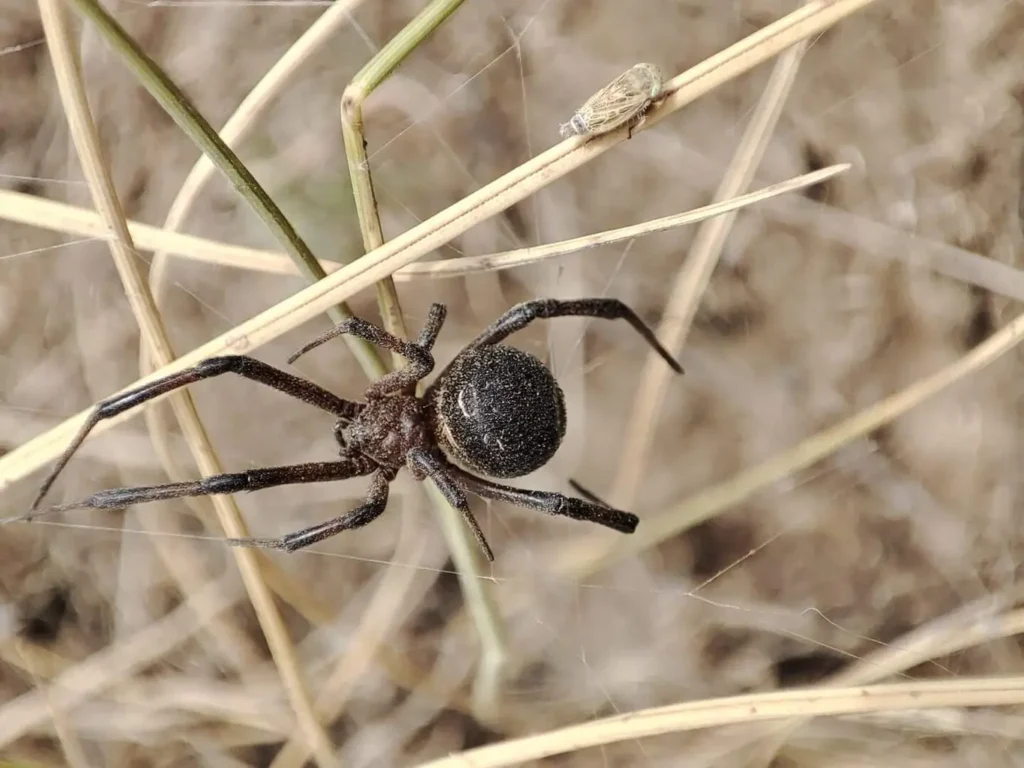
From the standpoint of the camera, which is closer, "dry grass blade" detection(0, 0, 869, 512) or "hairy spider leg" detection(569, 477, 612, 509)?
"dry grass blade" detection(0, 0, 869, 512)

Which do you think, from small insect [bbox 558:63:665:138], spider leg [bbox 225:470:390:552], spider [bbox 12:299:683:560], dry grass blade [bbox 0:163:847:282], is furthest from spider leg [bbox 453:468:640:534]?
small insect [bbox 558:63:665:138]

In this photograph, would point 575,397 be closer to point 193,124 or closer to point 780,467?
point 780,467

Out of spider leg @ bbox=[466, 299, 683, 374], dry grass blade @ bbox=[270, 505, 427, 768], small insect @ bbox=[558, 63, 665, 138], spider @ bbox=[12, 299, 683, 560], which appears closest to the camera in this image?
small insect @ bbox=[558, 63, 665, 138]

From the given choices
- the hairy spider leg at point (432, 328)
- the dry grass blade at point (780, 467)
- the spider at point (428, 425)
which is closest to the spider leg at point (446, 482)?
the spider at point (428, 425)

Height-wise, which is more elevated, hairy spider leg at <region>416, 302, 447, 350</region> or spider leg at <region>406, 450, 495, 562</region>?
hairy spider leg at <region>416, 302, 447, 350</region>

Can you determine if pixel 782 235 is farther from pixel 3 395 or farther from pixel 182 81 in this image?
pixel 3 395

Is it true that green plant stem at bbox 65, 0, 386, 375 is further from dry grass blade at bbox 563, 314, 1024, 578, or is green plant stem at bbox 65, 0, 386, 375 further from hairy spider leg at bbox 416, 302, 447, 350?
dry grass blade at bbox 563, 314, 1024, 578

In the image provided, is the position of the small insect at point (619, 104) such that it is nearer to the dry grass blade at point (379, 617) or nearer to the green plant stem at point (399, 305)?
the green plant stem at point (399, 305)

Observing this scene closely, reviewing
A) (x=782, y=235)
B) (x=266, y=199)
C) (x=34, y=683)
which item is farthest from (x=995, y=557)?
(x=34, y=683)
